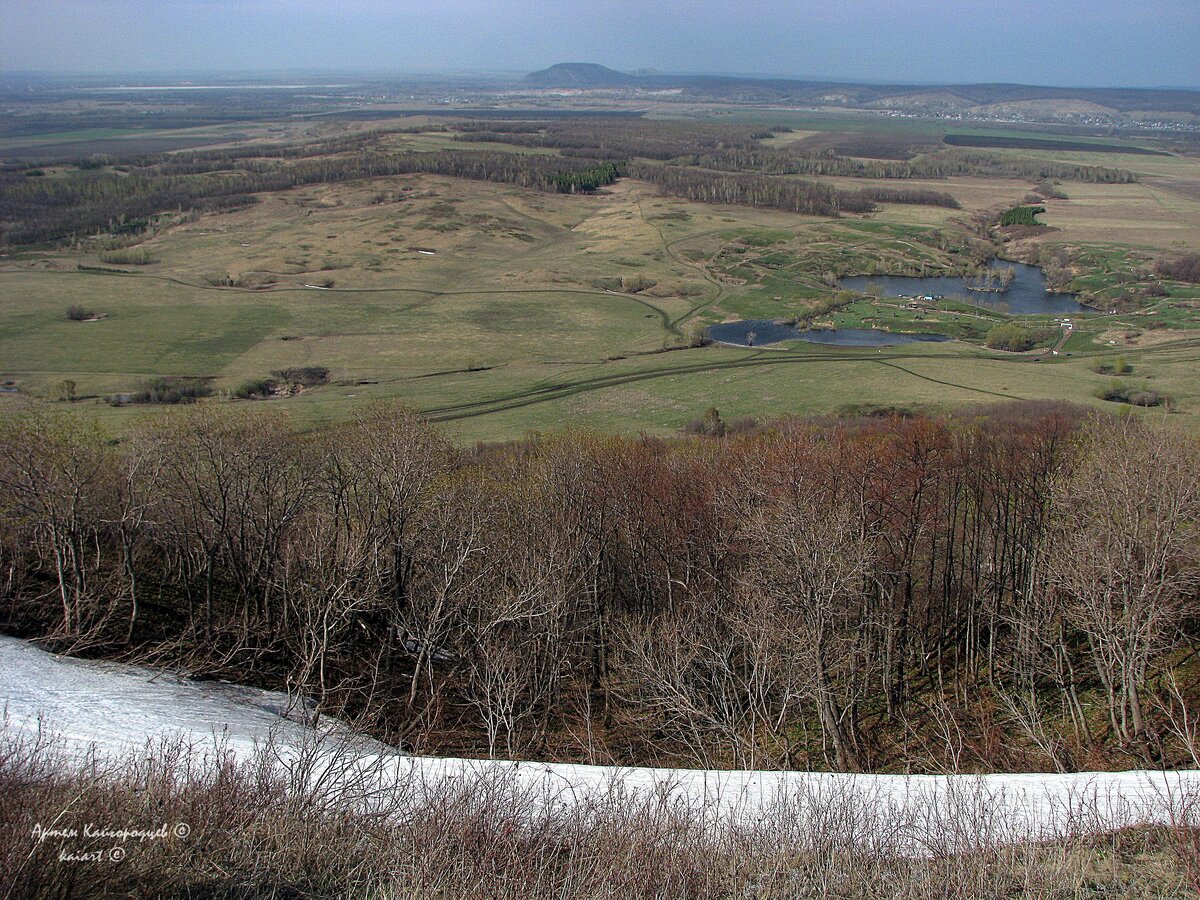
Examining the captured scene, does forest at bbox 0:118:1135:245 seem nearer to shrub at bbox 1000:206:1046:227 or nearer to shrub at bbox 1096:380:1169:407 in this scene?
shrub at bbox 1000:206:1046:227

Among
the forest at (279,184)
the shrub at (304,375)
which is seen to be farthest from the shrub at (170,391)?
the forest at (279,184)

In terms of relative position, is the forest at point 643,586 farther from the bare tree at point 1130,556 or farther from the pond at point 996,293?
the pond at point 996,293

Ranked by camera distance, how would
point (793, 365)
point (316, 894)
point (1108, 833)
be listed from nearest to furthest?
1. point (316, 894)
2. point (1108, 833)
3. point (793, 365)

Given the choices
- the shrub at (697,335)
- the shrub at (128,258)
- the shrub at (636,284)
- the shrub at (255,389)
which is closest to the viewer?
the shrub at (255,389)

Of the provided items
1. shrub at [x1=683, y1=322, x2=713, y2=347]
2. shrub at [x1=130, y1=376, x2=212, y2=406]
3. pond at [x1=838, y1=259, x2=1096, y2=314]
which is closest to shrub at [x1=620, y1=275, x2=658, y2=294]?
shrub at [x1=683, y1=322, x2=713, y2=347]

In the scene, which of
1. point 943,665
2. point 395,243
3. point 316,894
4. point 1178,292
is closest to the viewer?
point 316,894

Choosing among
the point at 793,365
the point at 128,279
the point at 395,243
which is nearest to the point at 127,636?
the point at 793,365

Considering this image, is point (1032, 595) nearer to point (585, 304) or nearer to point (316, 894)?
point (316, 894)

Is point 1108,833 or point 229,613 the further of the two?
point 229,613
